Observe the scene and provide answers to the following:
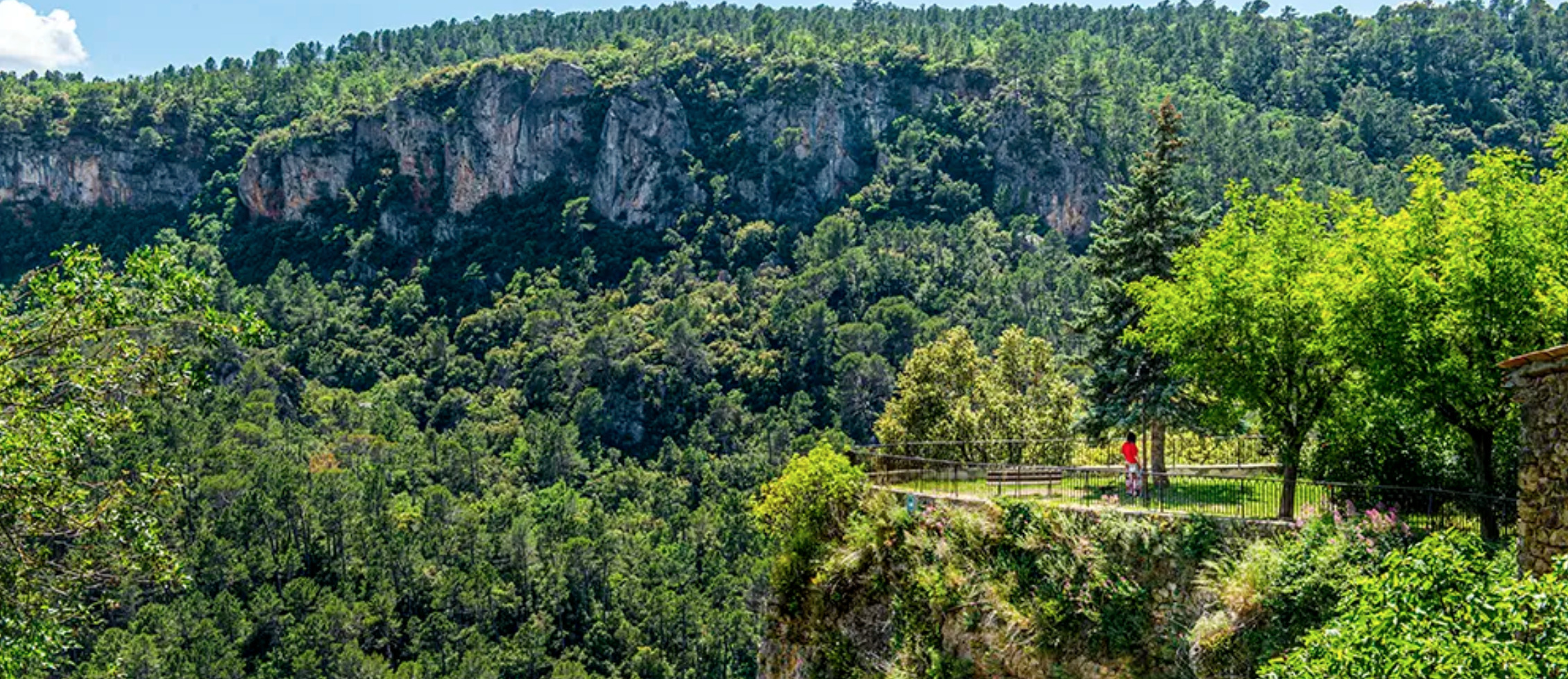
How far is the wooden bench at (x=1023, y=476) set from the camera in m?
22.1

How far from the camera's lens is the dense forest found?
13.6 m

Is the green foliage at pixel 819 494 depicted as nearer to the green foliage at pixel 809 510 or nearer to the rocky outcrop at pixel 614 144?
the green foliage at pixel 809 510

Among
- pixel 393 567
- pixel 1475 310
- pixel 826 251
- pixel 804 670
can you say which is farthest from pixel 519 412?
pixel 1475 310

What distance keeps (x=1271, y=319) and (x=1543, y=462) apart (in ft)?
16.6

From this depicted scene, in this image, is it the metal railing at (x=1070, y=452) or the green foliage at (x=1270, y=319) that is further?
the metal railing at (x=1070, y=452)

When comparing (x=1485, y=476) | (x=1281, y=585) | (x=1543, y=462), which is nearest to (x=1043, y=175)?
(x=1485, y=476)

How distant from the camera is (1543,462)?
39.0 feet

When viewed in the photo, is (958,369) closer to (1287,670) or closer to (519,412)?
(1287,670)

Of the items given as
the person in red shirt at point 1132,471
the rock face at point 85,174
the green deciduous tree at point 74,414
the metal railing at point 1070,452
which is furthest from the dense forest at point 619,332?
the metal railing at point 1070,452

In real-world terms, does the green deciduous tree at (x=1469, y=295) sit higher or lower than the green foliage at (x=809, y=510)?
higher

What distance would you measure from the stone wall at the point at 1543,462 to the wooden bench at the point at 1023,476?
1015 centimetres

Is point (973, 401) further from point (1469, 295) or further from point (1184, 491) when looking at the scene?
point (1469, 295)

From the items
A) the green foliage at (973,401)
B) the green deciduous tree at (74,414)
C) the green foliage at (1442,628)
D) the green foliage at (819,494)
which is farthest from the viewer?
the green foliage at (973,401)

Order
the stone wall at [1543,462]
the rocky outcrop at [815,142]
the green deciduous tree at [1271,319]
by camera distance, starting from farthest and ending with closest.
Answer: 1. the rocky outcrop at [815,142]
2. the green deciduous tree at [1271,319]
3. the stone wall at [1543,462]
